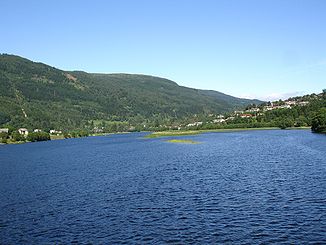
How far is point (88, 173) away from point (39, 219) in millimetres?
38857

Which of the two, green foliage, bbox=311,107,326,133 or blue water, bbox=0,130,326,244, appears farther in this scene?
green foliage, bbox=311,107,326,133

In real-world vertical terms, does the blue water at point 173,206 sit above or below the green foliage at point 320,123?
below

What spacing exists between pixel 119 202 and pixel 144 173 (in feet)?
87.3

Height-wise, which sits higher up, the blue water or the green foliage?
the green foliage

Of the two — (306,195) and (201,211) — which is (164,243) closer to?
(201,211)

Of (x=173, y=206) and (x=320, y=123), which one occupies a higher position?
(x=320, y=123)

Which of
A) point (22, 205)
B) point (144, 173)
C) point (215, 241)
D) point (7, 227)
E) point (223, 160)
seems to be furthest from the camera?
point (223, 160)

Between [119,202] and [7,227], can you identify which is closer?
[7,227]

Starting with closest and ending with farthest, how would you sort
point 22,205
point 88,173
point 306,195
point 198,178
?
point 306,195 < point 22,205 < point 198,178 < point 88,173

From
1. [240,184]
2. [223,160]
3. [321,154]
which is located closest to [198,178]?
[240,184]

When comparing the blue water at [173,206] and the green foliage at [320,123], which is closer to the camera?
the blue water at [173,206]

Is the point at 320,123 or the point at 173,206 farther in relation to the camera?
the point at 320,123

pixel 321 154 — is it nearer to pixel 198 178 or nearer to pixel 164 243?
pixel 198 178

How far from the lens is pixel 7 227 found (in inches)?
1674
